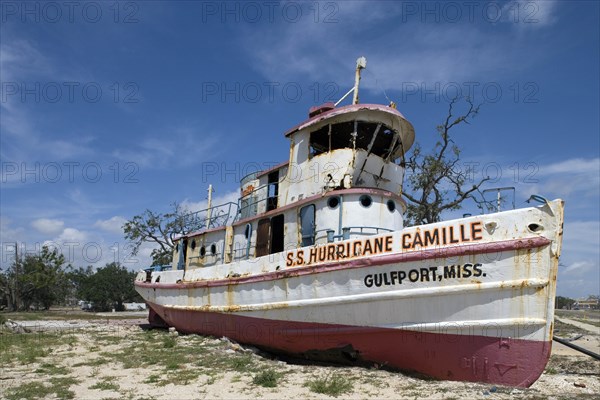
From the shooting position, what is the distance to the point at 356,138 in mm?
11500

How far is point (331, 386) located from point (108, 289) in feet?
176

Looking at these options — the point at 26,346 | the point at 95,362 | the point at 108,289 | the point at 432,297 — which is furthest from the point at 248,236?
the point at 108,289

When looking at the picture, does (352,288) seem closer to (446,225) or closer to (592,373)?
(446,225)

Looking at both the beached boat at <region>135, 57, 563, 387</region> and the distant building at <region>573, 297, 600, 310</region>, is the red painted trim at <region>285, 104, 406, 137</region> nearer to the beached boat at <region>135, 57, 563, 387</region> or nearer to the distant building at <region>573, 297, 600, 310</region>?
the beached boat at <region>135, 57, 563, 387</region>

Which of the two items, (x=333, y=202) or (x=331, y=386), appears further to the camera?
(x=333, y=202)

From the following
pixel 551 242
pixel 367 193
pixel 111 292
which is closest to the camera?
pixel 551 242

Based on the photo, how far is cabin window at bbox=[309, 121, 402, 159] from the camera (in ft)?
38.0

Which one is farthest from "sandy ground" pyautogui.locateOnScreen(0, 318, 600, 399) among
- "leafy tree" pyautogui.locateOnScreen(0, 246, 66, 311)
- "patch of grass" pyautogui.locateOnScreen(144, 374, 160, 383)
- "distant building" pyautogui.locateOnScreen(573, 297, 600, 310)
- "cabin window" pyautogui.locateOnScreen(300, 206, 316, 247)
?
"distant building" pyautogui.locateOnScreen(573, 297, 600, 310)

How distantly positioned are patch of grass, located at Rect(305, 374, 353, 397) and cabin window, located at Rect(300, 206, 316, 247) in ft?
12.3

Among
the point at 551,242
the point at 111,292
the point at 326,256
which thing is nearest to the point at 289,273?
the point at 326,256

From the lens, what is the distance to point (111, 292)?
54.9 m

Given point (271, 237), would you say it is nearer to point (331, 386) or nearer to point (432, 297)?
point (432, 297)

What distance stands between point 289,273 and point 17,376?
583 centimetres

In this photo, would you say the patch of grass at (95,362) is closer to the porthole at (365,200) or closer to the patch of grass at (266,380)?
the patch of grass at (266,380)
